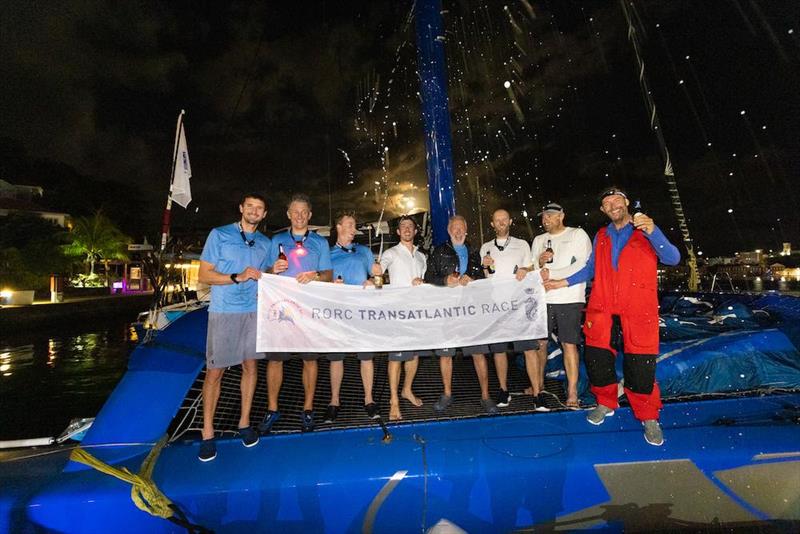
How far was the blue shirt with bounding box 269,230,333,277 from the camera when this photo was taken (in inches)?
151

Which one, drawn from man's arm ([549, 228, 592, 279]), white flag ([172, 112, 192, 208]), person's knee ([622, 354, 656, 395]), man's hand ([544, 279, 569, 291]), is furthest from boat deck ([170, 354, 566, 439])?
white flag ([172, 112, 192, 208])

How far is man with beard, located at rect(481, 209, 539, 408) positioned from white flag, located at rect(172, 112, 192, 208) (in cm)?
589

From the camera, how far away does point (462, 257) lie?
419 cm

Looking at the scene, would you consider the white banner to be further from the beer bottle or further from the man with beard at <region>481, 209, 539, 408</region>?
the man with beard at <region>481, 209, 539, 408</region>

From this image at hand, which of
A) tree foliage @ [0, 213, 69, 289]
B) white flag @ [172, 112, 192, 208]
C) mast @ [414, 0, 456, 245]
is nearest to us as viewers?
white flag @ [172, 112, 192, 208]

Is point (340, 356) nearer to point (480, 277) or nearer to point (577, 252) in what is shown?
point (480, 277)

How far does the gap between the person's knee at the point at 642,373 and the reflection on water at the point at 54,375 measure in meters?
7.56

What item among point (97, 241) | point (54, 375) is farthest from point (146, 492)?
point (97, 241)

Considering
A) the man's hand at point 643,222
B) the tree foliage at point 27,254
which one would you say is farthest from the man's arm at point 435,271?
the tree foliage at point 27,254

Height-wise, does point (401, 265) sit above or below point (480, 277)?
above

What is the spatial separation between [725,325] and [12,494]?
21.4 feet

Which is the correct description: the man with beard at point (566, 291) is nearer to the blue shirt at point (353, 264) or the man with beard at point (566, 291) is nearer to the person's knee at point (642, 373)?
the person's knee at point (642, 373)

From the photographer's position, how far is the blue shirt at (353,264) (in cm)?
Result: 424

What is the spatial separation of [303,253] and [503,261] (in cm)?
200
